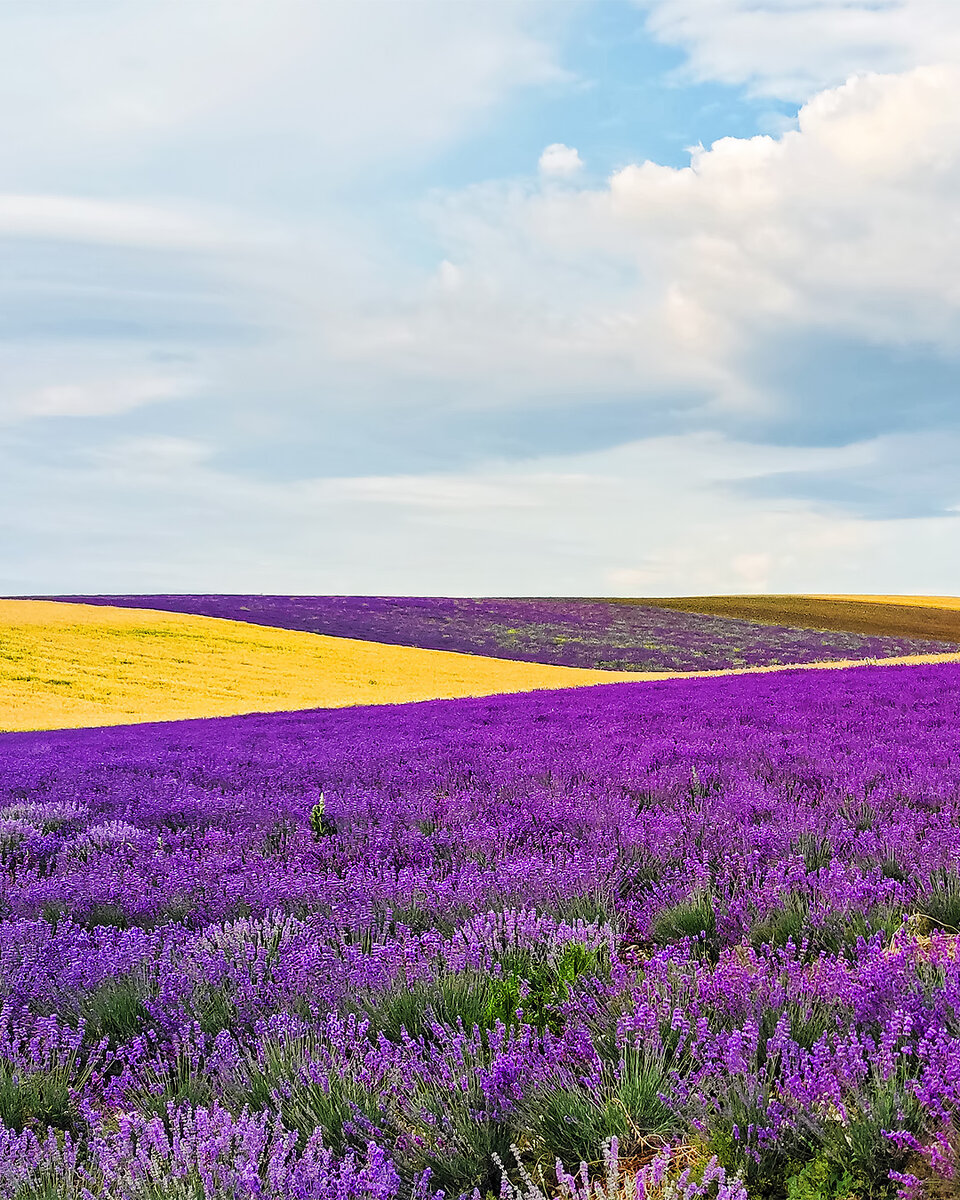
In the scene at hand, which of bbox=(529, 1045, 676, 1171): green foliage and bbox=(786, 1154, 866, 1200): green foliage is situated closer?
bbox=(786, 1154, 866, 1200): green foliage

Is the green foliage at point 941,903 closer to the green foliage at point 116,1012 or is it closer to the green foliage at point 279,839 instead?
the green foliage at point 116,1012

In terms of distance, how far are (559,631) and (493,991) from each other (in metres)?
42.9

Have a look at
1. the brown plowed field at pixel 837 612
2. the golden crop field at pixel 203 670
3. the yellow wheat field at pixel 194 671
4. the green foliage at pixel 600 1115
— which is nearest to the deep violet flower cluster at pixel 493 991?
→ the green foliage at pixel 600 1115

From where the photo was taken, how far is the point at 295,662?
33438 millimetres

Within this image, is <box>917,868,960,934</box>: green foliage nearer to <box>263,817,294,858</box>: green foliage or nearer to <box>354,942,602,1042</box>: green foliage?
<box>354,942,602,1042</box>: green foliage

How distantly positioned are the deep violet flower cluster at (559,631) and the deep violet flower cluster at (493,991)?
30.0 meters

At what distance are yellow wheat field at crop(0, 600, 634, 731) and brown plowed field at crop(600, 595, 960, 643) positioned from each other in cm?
2232

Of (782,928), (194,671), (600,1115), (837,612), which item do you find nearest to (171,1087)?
(600,1115)

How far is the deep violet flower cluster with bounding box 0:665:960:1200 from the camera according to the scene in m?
1.89

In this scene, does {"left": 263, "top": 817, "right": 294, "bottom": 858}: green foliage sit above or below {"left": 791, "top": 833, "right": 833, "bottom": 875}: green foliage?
below

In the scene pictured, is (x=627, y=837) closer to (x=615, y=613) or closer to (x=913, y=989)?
(x=913, y=989)

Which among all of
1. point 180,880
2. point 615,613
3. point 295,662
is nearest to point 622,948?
point 180,880

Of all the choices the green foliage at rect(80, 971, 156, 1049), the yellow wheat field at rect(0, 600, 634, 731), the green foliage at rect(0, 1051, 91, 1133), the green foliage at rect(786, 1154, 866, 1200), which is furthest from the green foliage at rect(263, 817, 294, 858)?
the yellow wheat field at rect(0, 600, 634, 731)

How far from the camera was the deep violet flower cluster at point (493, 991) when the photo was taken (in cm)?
189
